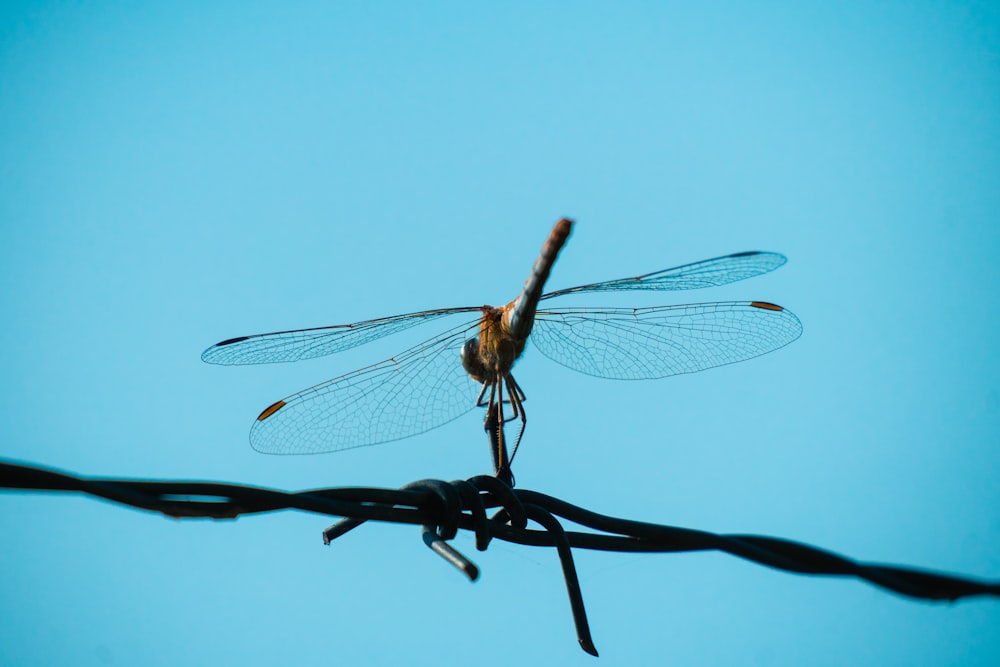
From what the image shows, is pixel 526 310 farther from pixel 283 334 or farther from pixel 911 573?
pixel 911 573

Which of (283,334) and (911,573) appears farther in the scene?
(283,334)

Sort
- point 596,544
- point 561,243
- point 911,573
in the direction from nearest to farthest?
point 911,573 < point 596,544 < point 561,243

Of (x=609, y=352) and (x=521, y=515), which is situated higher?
(x=609, y=352)

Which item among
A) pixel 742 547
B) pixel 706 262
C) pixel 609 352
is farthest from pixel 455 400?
pixel 742 547

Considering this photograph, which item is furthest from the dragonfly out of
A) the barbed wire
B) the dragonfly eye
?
the barbed wire

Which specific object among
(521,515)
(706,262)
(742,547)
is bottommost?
(742,547)

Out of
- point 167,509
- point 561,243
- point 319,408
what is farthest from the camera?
point 319,408
